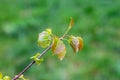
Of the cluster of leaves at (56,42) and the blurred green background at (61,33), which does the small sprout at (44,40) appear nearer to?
the cluster of leaves at (56,42)

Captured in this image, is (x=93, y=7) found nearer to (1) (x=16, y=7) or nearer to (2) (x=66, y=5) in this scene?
(2) (x=66, y=5)

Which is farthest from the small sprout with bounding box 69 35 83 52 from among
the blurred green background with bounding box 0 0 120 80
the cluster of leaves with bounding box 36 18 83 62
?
the blurred green background with bounding box 0 0 120 80

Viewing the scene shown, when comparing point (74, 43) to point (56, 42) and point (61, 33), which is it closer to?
point (56, 42)

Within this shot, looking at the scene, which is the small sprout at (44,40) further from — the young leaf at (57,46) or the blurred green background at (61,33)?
the blurred green background at (61,33)

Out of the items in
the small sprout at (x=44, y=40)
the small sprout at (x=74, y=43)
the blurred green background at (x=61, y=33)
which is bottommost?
the small sprout at (x=74, y=43)

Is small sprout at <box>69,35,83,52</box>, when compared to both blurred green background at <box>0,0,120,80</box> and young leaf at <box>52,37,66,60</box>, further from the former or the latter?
blurred green background at <box>0,0,120,80</box>

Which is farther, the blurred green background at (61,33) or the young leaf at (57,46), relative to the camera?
the blurred green background at (61,33)

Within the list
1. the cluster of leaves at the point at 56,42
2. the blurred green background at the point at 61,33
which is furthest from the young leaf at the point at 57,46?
the blurred green background at the point at 61,33

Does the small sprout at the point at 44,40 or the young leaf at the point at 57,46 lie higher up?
the small sprout at the point at 44,40

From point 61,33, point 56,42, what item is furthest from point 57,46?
point 61,33
